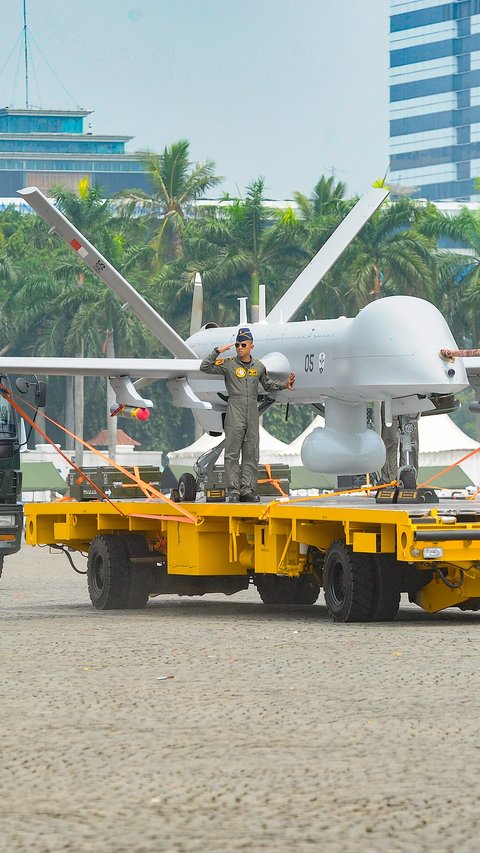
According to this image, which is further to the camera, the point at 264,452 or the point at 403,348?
the point at 264,452

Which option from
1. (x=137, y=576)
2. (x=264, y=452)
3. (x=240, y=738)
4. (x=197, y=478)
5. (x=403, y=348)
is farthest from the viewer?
(x=264, y=452)

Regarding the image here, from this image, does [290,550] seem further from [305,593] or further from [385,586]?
[305,593]

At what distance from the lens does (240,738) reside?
24.6ft

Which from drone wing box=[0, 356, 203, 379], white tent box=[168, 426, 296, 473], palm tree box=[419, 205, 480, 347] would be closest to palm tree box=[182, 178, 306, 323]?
palm tree box=[419, 205, 480, 347]

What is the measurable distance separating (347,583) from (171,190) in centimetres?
5529

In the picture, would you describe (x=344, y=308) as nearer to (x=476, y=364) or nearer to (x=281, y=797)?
(x=476, y=364)

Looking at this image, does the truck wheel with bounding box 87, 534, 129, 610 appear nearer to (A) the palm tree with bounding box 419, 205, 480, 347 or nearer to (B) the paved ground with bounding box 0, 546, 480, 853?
(B) the paved ground with bounding box 0, 546, 480, 853

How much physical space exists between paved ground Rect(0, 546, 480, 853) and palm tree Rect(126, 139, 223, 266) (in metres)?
54.7

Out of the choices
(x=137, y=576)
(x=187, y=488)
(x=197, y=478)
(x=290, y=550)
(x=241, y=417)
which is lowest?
(x=137, y=576)

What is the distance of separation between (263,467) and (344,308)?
3922cm

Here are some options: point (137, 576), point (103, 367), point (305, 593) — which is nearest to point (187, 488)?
point (137, 576)

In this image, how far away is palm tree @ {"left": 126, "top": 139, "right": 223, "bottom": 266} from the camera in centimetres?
6569

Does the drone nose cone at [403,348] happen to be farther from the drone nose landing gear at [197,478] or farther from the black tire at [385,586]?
the black tire at [385,586]

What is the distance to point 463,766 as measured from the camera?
684 centimetres
